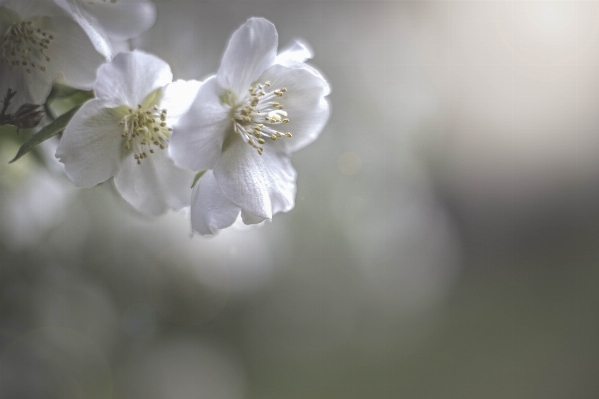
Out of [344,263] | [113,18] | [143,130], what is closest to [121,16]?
[113,18]

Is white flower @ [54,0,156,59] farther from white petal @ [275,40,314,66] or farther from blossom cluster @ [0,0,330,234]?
white petal @ [275,40,314,66]

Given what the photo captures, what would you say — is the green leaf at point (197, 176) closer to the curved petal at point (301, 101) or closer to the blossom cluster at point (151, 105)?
the blossom cluster at point (151, 105)

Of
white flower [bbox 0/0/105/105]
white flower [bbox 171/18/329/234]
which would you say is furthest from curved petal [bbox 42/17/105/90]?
white flower [bbox 171/18/329/234]

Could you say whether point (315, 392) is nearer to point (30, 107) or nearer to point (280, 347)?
point (280, 347)

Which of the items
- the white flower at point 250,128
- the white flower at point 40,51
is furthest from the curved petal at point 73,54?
the white flower at point 250,128

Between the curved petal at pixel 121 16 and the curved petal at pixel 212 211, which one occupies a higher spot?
the curved petal at pixel 121 16

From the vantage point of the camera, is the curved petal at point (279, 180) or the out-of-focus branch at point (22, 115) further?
the curved petal at point (279, 180)
